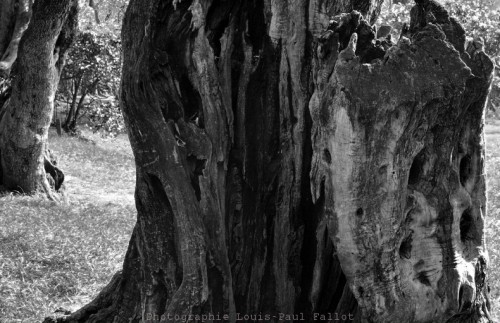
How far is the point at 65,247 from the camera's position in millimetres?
7770

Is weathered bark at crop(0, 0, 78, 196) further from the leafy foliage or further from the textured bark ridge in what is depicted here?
the leafy foliage

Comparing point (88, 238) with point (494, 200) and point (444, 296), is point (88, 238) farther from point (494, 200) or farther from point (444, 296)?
point (494, 200)

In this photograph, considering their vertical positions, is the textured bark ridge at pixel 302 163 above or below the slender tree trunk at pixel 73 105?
above

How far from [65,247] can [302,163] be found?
419cm

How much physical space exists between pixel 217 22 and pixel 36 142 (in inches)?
276

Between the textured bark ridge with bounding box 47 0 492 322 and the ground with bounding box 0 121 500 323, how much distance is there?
171cm

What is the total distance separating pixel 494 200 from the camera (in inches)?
470

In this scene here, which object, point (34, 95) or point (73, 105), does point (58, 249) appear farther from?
point (73, 105)

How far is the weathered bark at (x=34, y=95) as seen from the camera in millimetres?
10086

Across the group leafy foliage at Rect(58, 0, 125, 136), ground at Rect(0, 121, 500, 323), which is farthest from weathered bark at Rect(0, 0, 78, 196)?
leafy foliage at Rect(58, 0, 125, 136)

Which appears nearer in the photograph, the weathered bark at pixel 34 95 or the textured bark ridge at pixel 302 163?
the textured bark ridge at pixel 302 163

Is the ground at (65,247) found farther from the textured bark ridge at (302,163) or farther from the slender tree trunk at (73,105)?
the slender tree trunk at (73,105)

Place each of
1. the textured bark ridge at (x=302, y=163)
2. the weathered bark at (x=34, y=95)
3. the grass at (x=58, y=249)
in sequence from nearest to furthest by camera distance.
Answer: the textured bark ridge at (x=302, y=163)
the grass at (x=58, y=249)
the weathered bark at (x=34, y=95)

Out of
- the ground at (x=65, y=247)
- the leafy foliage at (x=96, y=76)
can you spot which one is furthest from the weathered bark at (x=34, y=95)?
the leafy foliage at (x=96, y=76)
